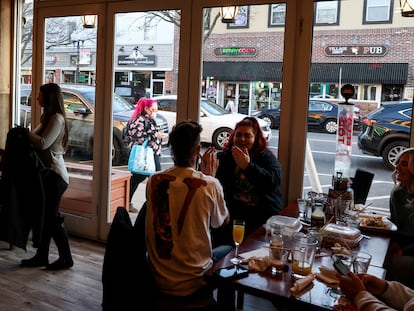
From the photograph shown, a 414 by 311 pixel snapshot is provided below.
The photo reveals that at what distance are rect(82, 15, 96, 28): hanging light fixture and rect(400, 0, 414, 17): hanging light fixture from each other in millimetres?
2606

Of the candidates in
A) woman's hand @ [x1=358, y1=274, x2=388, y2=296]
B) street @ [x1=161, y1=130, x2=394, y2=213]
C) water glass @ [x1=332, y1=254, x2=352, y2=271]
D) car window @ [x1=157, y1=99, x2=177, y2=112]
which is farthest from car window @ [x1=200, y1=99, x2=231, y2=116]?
woman's hand @ [x1=358, y1=274, x2=388, y2=296]

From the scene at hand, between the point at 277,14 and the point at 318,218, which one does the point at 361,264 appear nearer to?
the point at 318,218

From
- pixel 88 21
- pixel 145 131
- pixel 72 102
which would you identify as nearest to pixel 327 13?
pixel 145 131

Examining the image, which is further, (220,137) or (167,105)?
(167,105)

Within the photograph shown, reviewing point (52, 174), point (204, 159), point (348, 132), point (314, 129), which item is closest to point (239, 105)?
point (314, 129)

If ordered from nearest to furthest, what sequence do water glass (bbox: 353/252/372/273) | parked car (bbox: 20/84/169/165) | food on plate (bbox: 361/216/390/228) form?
water glass (bbox: 353/252/372/273), food on plate (bbox: 361/216/390/228), parked car (bbox: 20/84/169/165)

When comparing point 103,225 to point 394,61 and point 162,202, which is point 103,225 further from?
point 394,61

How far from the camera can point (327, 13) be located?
2998 millimetres

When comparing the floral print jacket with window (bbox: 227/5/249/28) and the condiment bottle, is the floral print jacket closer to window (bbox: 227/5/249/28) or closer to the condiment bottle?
window (bbox: 227/5/249/28)

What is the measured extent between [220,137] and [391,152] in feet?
4.03

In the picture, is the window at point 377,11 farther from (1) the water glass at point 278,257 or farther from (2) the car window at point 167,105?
(1) the water glass at point 278,257

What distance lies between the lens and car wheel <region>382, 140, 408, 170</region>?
2.92 metres

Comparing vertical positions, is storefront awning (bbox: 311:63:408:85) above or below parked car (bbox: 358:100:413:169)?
above

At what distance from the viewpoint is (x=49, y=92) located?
11.1 ft
